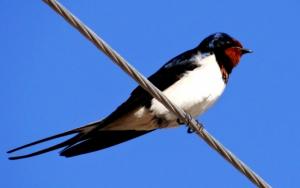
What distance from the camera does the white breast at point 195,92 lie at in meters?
4.53

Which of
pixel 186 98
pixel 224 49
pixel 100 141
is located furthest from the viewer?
pixel 224 49

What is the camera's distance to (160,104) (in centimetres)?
453

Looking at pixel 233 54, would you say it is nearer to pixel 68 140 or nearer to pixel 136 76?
pixel 68 140

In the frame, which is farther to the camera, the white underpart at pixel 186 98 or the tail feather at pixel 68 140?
the white underpart at pixel 186 98

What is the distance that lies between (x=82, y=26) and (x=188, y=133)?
6.05ft

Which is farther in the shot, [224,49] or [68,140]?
[224,49]

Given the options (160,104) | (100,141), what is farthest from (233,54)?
(100,141)

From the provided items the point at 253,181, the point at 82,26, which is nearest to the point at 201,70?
the point at 253,181

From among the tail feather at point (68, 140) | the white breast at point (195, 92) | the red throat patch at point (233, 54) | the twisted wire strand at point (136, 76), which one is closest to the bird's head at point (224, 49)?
the red throat patch at point (233, 54)

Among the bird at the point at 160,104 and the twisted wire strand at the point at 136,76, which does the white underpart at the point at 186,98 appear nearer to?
the bird at the point at 160,104

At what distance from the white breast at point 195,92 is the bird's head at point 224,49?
287 millimetres

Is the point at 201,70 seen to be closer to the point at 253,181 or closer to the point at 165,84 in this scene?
the point at 165,84

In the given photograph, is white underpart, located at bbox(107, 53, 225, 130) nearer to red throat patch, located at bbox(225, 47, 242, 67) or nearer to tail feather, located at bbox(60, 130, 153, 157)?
tail feather, located at bbox(60, 130, 153, 157)

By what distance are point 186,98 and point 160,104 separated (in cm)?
16
